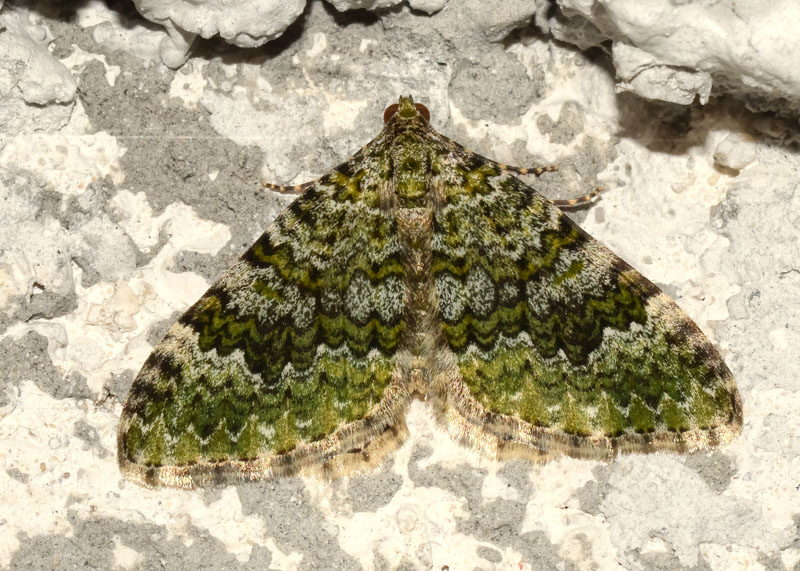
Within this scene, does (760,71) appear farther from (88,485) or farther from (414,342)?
(88,485)

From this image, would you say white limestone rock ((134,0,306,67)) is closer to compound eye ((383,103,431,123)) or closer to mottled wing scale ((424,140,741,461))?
compound eye ((383,103,431,123))

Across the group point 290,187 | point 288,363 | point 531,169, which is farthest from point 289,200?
point 531,169

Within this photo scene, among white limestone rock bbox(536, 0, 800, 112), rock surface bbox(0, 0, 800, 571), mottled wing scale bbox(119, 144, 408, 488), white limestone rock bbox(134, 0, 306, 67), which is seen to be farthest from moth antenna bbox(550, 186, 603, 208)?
white limestone rock bbox(134, 0, 306, 67)

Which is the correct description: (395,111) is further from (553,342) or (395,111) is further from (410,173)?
(553,342)

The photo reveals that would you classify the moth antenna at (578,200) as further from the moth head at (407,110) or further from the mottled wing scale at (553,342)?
the moth head at (407,110)

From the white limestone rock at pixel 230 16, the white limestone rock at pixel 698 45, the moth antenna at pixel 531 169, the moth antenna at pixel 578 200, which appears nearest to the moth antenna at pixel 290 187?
the white limestone rock at pixel 230 16

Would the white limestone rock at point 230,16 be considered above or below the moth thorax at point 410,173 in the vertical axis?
above

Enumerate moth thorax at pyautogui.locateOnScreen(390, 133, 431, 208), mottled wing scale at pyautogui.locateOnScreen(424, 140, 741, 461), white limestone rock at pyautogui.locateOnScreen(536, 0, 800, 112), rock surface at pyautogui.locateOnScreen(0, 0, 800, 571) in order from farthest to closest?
rock surface at pyautogui.locateOnScreen(0, 0, 800, 571)
moth thorax at pyautogui.locateOnScreen(390, 133, 431, 208)
mottled wing scale at pyautogui.locateOnScreen(424, 140, 741, 461)
white limestone rock at pyautogui.locateOnScreen(536, 0, 800, 112)

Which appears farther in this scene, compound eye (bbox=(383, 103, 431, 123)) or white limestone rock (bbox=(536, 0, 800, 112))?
compound eye (bbox=(383, 103, 431, 123))
